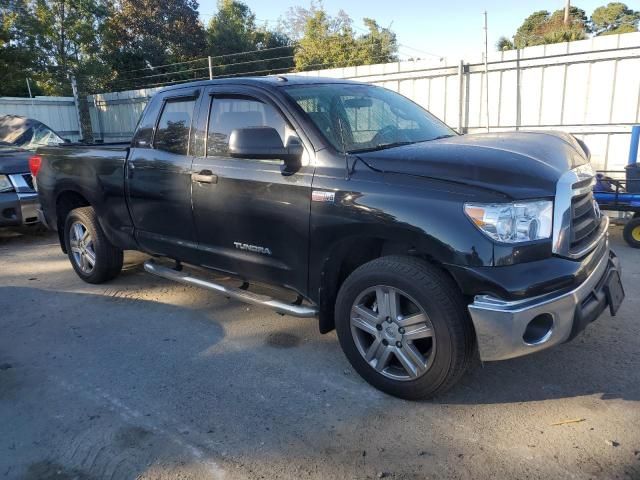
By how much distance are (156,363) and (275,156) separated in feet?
5.57

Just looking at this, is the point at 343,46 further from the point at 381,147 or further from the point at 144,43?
the point at 381,147

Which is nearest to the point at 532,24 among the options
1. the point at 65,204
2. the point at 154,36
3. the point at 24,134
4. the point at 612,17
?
the point at 612,17

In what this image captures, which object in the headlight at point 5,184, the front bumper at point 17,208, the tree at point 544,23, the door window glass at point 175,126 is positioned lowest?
the front bumper at point 17,208

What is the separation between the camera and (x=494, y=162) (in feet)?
9.25

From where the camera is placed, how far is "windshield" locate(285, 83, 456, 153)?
136 inches

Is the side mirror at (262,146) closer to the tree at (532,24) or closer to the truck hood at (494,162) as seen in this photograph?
the truck hood at (494,162)

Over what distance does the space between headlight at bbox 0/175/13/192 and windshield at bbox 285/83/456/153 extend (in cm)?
547

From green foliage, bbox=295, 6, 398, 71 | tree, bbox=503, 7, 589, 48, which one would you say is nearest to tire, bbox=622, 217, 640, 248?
green foliage, bbox=295, 6, 398, 71

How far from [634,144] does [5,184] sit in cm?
873

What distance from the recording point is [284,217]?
3414mm

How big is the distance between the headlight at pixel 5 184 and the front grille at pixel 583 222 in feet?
23.7

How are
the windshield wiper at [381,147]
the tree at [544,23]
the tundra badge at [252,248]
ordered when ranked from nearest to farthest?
the windshield wiper at [381,147], the tundra badge at [252,248], the tree at [544,23]

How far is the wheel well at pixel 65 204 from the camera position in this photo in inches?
217

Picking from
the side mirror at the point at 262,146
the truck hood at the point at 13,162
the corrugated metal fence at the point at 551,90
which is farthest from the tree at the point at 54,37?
the side mirror at the point at 262,146
